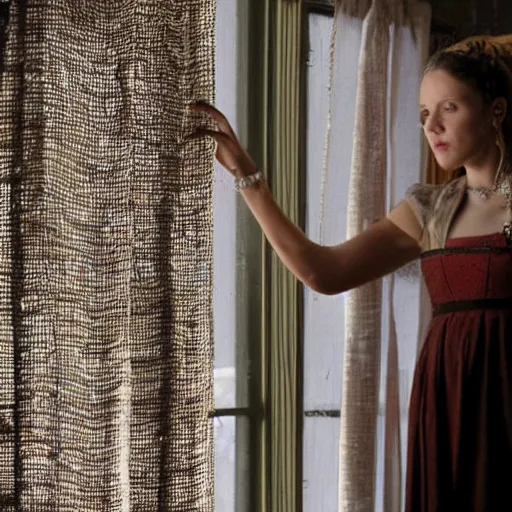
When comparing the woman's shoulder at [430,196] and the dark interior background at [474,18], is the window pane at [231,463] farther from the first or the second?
the dark interior background at [474,18]

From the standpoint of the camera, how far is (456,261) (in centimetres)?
124

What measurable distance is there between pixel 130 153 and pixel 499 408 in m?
0.62

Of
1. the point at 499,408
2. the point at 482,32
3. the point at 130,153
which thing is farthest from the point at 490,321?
the point at 482,32

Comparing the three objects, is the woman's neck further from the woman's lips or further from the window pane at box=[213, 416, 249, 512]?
the window pane at box=[213, 416, 249, 512]

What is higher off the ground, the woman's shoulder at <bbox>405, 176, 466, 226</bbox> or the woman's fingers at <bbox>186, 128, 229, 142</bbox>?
the woman's fingers at <bbox>186, 128, 229, 142</bbox>

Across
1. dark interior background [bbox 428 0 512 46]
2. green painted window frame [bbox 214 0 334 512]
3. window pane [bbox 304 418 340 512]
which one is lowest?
window pane [bbox 304 418 340 512]

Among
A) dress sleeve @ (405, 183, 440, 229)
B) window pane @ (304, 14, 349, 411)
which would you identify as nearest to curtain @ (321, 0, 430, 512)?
window pane @ (304, 14, 349, 411)

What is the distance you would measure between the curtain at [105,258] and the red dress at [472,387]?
1.08 ft

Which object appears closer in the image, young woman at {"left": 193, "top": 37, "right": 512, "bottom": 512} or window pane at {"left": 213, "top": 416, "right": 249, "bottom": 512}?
young woman at {"left": 193, "top": 37, "right": 512, "bottom": 512}

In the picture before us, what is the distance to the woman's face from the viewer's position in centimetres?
127

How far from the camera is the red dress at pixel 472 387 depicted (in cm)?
121

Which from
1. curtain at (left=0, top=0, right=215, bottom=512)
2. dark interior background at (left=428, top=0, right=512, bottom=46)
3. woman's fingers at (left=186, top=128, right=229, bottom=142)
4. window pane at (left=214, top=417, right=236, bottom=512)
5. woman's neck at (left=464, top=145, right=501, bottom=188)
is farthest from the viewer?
dark interior background at (left=428, top=0, right=512, bottom=46)

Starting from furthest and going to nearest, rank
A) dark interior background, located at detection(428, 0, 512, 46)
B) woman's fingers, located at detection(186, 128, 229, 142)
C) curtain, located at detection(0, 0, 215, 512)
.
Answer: dark interior background, located at detection(428, 0, 512, 46) → woman's fingers, located at detection(186, 128, 229, 142) → curtain, located at detection(0, 0, 215, 512)

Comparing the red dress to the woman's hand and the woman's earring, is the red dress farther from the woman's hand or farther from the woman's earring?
the woman's hand
